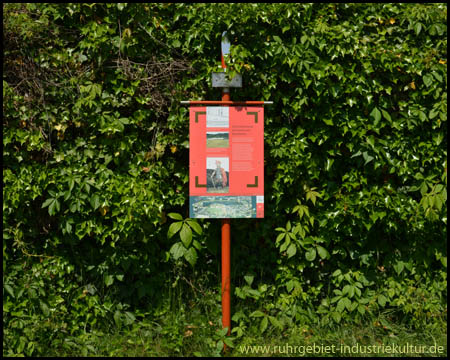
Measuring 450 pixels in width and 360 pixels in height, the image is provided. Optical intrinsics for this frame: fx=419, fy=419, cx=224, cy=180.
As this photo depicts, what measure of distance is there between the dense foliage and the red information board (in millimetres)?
239

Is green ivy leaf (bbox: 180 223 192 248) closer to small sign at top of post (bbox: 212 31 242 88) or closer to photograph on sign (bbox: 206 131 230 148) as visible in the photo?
photograph on sign (bbox: 206 131 230 148)

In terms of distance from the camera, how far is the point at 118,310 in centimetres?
326

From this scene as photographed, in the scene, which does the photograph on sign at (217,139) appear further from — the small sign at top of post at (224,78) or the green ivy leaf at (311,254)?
the green ivy leaf at (311,254)

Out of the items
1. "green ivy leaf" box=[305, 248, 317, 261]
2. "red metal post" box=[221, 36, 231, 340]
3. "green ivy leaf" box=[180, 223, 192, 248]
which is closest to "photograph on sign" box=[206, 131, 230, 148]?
"red metal post" box=[221, 36, 231, 340]

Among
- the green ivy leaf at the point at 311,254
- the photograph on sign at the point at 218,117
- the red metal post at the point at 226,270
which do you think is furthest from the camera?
the green ivy leaf at the point at 311,254

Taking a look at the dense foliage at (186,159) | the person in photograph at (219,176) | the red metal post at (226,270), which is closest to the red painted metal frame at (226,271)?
the red metal post at (226,270)

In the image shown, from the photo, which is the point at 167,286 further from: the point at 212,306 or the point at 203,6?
the point at 203,6

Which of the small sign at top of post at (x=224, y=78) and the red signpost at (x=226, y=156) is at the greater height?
the small sign at top of post at (x=224, y=78)

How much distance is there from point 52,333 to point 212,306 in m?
1.21

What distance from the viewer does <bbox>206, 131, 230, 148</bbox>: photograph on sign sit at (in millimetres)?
2875

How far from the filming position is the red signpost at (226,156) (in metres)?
2.87

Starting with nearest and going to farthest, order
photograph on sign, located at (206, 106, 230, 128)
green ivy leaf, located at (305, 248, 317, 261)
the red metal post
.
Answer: photograph on sign, located at (206, 106, 230, 128) < the red metal post < green ivy leaf, located at (305, 248, 317, 261)

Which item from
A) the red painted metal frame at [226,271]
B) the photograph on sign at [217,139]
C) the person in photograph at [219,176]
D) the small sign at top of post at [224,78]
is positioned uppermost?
the small sign at top of post at [224,78]

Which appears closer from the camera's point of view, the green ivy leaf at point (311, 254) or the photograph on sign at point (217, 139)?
the photograph on sign at point (217, 139)
